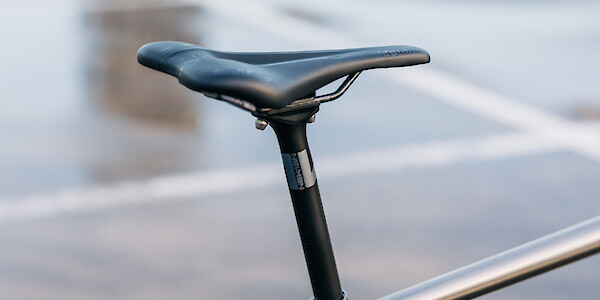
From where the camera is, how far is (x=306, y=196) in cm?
74

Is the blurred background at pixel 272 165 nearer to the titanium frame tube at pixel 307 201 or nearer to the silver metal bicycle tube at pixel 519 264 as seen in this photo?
the titanium frame tube at pixel 307 201

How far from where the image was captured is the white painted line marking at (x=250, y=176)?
2396 mm

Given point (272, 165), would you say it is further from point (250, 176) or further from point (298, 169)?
point (298, 169)

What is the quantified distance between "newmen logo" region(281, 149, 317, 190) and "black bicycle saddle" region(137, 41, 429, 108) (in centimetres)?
7

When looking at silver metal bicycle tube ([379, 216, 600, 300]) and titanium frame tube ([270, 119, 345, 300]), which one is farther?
titanium frame tube ([270, 119, 345, 300])

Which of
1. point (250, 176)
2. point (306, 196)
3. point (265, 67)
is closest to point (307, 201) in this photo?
point (306, 196)

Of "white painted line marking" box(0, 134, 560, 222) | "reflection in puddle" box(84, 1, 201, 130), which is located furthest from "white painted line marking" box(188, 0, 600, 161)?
"reflection in puddle" box(84, 1, 201, 130)

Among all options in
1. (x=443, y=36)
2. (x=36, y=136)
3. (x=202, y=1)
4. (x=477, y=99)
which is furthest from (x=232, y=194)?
(x=202, y=1)

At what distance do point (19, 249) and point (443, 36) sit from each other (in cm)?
272

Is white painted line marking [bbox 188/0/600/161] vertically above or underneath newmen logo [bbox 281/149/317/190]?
above

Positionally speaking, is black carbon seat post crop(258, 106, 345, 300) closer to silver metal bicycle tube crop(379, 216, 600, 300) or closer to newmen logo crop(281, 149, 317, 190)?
newmen logo crop(281, 149, 317, 190)

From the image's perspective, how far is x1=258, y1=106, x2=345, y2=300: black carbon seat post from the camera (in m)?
0.71

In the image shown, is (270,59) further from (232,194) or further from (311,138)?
(311,138)

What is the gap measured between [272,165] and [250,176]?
0.11m
